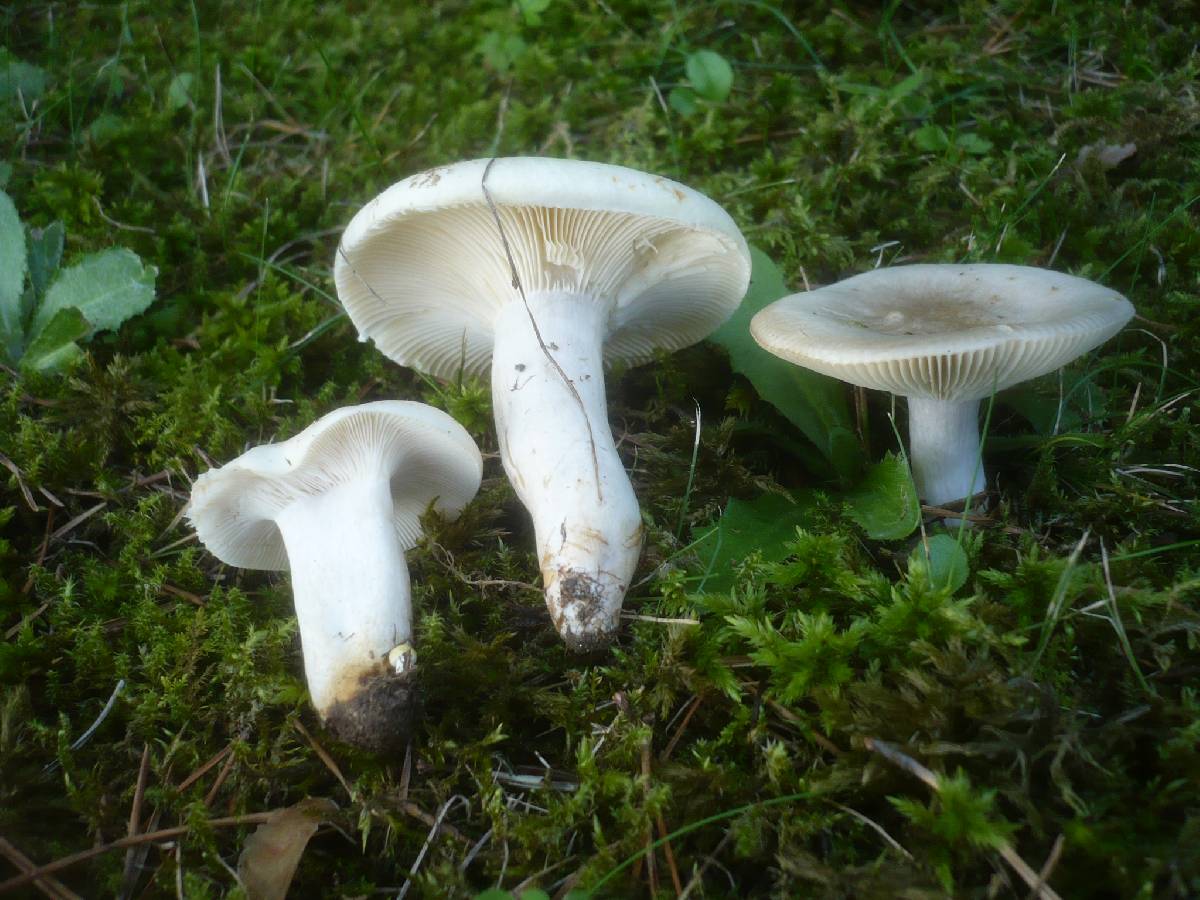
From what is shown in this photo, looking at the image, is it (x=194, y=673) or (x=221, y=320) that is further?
(x=221, y=320)

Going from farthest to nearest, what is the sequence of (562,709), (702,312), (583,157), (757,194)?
(583,157) → (757,194) → (702,312) → (562,709)

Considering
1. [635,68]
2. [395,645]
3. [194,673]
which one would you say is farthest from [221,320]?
[635,68]

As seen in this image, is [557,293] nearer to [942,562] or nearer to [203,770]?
[942,562]

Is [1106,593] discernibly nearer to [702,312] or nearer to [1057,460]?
[1057,460]

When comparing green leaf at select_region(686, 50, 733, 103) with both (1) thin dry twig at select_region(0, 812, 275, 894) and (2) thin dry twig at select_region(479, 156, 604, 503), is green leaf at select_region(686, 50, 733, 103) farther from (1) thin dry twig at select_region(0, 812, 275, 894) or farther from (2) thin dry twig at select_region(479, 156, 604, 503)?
(1) thin dry twig at select_region(0, 812, 275, 894)

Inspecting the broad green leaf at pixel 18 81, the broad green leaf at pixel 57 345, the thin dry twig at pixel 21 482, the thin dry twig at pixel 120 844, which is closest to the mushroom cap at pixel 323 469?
the thin dry twig at pixel 21 482

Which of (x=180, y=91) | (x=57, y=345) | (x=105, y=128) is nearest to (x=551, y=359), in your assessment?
(x=57, y=345)

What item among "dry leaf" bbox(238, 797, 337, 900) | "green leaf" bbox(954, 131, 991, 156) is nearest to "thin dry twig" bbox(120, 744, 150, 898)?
"dry leaf" bbox(238, 797, 337, 900)
